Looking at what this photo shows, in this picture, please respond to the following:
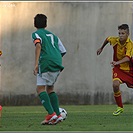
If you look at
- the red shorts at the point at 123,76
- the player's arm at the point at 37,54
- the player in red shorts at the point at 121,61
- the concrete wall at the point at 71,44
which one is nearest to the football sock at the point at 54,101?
the player's arm at the point at 37,54

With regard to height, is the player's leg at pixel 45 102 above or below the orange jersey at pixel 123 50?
below

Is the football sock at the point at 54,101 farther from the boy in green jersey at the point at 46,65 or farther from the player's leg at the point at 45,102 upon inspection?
the player's leg at the point at 45,102

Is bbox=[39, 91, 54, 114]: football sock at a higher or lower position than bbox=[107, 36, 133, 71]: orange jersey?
lower

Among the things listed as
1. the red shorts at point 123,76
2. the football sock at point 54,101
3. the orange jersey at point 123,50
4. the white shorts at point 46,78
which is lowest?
the football sock at point 54,101

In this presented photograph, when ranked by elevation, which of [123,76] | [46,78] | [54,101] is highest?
[46,78]

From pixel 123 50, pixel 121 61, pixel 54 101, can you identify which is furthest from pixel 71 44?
pixel 54 101

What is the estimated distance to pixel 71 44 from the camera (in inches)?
585

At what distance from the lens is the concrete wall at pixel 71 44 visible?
48.4 ft

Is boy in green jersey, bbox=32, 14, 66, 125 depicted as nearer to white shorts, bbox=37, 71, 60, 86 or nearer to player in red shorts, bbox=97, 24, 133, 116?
white shorts, bbox=37, 71, 60, 86

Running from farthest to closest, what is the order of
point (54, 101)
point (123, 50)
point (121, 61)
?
1. point (123, 50)
2. point (121, 61)
3. point (54, 101)

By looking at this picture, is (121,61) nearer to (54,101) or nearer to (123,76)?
(123,76)

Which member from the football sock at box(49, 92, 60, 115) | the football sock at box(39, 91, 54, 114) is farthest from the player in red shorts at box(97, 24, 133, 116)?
the football sock at box(39, 91, 54, 114)

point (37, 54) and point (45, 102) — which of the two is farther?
A: point (45, 102)

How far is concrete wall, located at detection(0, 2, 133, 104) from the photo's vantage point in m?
14.8
